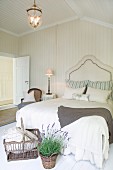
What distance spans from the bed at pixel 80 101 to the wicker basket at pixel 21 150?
443mm

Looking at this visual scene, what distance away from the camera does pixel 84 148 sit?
2.41m

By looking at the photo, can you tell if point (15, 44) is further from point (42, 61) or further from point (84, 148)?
point (84, 148)

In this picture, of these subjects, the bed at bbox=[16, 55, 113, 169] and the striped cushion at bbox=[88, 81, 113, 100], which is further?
the striped cushion at bbox=[88, 81, 113, 100]

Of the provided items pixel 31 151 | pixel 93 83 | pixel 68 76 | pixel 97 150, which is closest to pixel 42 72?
pixel 68 76

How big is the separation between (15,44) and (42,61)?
A: 144 centimetres

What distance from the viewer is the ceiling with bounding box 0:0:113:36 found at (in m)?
3.96

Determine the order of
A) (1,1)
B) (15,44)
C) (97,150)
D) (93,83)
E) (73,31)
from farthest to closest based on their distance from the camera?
(15,44) → (73,31) → (93,83) → (1,1) → (97,150)

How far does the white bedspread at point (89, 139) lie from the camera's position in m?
2.32

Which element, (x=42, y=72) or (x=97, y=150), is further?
(x=42, y=72)

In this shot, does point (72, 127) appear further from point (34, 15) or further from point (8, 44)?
point (8, 44)

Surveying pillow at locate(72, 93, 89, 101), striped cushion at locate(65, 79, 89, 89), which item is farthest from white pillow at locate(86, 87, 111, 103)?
striped cushion at locate(65, 79, 89, 89)

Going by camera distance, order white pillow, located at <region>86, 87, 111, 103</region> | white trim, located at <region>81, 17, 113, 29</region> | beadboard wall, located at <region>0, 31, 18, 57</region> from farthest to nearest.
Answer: beadboard wall, located at <region>0, 31, 18, 57</region>
white trim, located at <region>81, 17, 113, 29</region>
white pillow, located at <region>86, 87, 111, 103</region>

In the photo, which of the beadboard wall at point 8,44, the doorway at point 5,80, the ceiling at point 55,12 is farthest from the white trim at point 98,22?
the doorway at point 5,80

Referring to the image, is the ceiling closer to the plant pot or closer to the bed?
the bed
